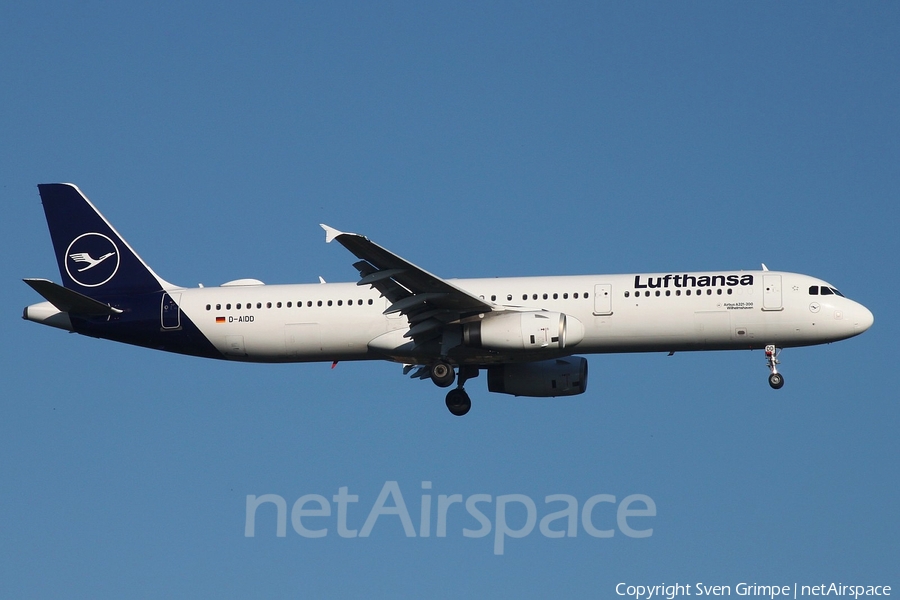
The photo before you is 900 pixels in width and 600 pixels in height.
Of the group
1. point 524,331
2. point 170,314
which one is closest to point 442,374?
point 524,331

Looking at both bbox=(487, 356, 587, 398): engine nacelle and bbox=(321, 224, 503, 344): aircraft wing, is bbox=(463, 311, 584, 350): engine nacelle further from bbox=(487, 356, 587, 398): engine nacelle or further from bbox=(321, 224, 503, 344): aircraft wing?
bbox=(487, 356, 587, 398): engine nacelle

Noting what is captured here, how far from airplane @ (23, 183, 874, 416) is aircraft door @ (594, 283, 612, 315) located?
48mm

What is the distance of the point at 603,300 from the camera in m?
43.2

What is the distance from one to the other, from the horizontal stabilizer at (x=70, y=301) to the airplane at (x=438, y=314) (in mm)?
56

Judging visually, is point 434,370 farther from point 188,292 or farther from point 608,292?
point 188,292

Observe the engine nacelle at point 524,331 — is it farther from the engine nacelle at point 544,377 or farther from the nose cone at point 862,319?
the nose cone at point 862,319

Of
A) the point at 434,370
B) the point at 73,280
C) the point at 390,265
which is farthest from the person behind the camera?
the point at 73,280

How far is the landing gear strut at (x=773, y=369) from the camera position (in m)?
43.4

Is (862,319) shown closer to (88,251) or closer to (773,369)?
(773,369)

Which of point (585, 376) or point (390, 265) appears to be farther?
point (585, 376)

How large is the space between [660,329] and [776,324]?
3.92m

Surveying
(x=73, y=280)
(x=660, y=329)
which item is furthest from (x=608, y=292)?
(x=73, y=280)

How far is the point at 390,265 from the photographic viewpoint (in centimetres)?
4078

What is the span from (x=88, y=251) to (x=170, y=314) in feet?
15.4
